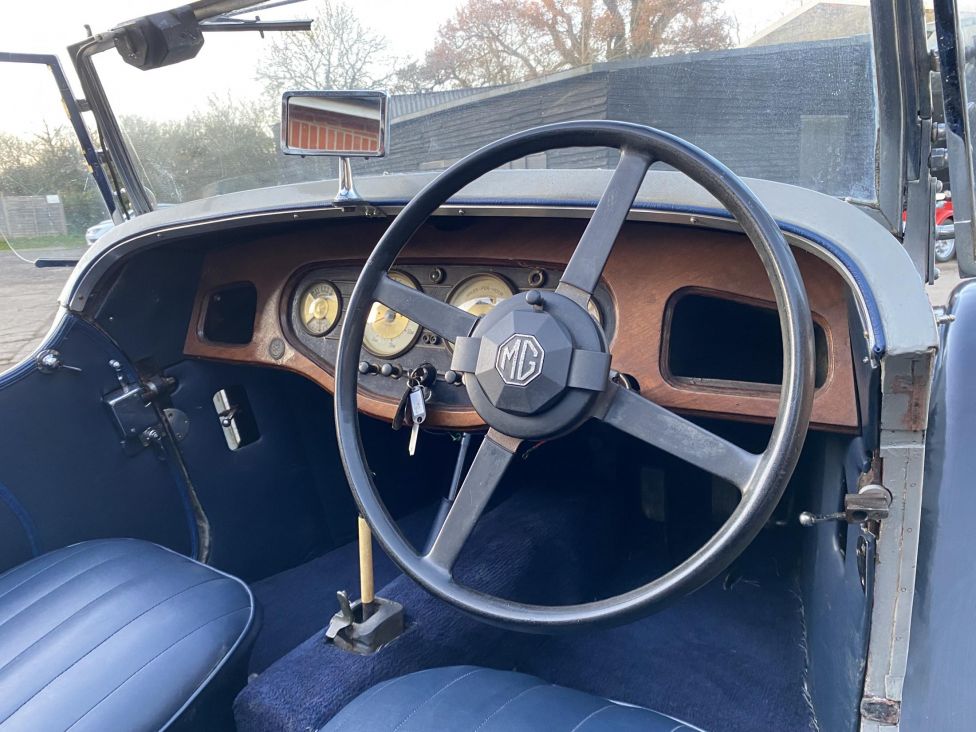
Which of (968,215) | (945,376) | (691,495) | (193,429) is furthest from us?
(691,495)

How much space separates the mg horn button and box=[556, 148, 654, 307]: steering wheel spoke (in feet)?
0.25

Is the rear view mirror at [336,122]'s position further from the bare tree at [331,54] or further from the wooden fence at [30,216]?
the wooden fence at [30,216]

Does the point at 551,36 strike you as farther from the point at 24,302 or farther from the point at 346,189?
the point at 24,302

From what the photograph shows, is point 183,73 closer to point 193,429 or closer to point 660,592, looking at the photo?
point 193,429

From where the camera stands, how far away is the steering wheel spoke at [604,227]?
3.66ft

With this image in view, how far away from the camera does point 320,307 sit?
1842 mm

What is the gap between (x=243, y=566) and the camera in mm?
2195

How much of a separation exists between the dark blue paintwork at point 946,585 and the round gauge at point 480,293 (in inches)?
32.4

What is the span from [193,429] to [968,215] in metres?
1.97

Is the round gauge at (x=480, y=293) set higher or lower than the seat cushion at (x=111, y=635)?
higher

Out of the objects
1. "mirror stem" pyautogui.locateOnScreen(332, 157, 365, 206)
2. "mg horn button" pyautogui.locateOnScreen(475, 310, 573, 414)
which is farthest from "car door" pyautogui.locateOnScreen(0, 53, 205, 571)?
"mg horn button" pyautogui.locateOnScreen(475, 310, 573, 414)

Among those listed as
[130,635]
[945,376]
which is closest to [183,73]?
[130,635]

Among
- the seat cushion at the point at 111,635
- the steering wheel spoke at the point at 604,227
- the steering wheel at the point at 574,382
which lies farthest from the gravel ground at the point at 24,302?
the steering wheel spoke at the point at 604,227

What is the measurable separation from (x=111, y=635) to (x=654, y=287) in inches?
46.6
